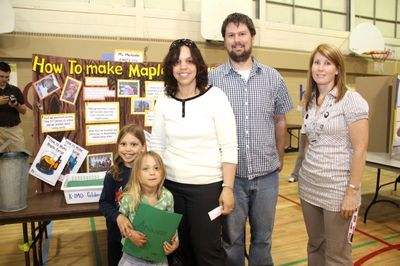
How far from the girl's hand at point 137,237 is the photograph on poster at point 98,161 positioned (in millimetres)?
900

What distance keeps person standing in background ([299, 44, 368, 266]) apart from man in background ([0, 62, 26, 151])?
3986mm

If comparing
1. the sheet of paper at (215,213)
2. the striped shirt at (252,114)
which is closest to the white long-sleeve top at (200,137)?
the sheet of paper at (215,213)

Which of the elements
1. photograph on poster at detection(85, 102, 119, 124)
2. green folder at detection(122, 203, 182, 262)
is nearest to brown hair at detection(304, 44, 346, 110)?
green folder at detection(122, 203, 182, 262)

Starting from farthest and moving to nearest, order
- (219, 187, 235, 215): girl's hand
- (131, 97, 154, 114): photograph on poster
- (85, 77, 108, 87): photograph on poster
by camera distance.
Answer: (131, 97, 154, 114): photograph on poster < (85, 77, 108, 87): photograph on poster < (219, 187, 235, 215): girl's hand

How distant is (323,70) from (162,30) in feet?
16.5

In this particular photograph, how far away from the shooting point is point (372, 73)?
8.59m

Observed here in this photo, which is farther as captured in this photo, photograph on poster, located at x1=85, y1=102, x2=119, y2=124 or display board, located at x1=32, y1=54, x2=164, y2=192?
photograph on poster, located at x1=85, y1=102, x2=119, y2=124

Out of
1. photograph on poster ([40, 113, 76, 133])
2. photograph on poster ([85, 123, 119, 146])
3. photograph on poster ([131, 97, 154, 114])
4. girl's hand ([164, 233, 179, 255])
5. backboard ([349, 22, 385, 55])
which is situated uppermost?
backboard ([349, 22, 385, 55])

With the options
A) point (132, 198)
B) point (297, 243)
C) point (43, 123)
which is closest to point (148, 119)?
point (43, 123)

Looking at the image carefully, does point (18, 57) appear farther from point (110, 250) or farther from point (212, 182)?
point (212, 182)

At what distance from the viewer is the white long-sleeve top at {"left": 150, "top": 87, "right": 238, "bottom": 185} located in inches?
61.4

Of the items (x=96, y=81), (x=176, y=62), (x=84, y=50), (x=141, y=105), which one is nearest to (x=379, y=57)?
(x=84, y=50)

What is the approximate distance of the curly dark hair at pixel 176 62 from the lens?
158 cm

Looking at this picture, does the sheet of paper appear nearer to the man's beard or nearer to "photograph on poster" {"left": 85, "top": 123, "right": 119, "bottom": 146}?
the man's beard
